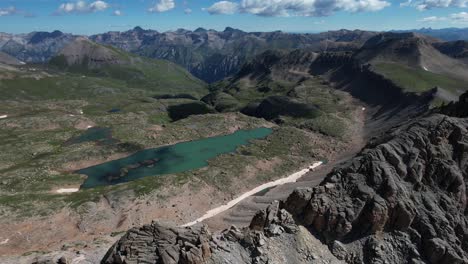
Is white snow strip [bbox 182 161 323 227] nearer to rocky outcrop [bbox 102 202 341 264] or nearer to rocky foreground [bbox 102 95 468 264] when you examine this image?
rocky foreground [bbox 102 95 468 264]

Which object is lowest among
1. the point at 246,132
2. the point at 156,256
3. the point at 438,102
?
the point at 246,132

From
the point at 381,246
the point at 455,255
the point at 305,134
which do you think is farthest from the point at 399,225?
the point at 305,134

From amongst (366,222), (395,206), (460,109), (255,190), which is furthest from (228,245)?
(255,190)

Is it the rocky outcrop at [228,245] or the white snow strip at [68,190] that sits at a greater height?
the rocky outcrop at [228,245]

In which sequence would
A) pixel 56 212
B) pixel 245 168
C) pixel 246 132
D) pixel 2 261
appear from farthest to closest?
pixel 246 132, pixel 245 168, pixel 56 212, pixel 2 261


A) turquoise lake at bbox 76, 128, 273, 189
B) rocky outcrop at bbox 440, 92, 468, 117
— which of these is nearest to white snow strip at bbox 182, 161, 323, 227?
turquoise lake at bbox 76, 128, 273, 189

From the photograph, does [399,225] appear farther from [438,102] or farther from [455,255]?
[438,102]

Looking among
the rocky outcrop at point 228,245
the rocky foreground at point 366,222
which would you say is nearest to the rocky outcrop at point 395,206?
the rocky foreground at point 366,222

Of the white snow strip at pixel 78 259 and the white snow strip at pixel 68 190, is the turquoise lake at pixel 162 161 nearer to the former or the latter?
the white snow strip at pixel 68 190
